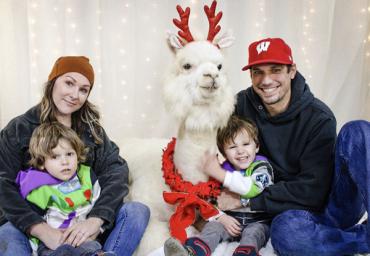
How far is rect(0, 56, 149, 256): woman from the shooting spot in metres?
1.56

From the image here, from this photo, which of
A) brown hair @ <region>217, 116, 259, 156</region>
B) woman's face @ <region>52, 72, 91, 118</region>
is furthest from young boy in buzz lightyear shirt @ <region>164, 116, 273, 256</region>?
woman's face @ <region>52, 72, 91, 118</region>

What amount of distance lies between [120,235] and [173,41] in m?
0.78

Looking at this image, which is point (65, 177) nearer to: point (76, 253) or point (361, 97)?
point (76, 253)

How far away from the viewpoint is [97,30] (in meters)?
2.79

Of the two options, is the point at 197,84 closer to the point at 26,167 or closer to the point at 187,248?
the point at 187,248

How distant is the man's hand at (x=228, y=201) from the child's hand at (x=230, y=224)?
59 mm

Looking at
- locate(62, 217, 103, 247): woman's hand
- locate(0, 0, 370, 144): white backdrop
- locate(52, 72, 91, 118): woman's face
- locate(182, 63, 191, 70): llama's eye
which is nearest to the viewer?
locate(62, 217, 103, 247): woman's hand

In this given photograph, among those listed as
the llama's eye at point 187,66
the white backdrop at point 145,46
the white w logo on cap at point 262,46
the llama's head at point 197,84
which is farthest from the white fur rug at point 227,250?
the white backdrop at point 145,46

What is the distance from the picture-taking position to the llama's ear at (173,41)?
1695mm

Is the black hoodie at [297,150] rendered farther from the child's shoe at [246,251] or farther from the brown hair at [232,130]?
the child's shoe at [246,251]

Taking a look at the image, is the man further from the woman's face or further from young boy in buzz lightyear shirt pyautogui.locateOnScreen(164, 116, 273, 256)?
the woman's face

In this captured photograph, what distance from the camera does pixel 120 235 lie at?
1.64 meters

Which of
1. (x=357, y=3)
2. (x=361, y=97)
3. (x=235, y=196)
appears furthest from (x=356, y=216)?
(x=357, y=3)

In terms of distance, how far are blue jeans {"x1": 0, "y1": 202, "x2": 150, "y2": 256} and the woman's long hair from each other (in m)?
0.36
